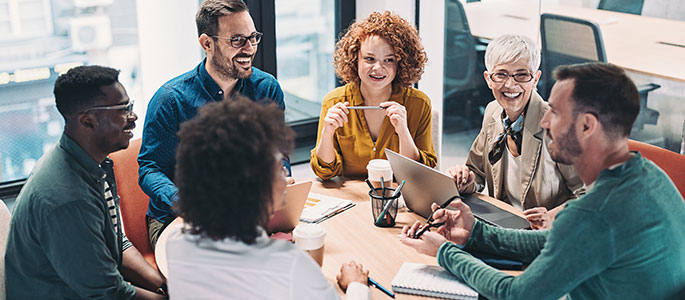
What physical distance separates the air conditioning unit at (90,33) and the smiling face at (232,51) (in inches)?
44.0

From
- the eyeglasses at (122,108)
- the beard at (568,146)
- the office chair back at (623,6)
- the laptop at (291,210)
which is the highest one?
the office chair back at (623,6)

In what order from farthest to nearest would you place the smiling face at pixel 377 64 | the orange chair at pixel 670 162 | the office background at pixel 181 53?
the office background at pixel 181 53 → the smiling face at pixel 377 64 → the orange chair at pixel 670 162

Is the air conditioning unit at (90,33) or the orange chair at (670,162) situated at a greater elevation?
the air conditioning unit at (90,33)

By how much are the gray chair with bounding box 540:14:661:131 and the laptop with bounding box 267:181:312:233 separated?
7.39 feet

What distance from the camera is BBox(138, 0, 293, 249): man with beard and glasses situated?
8.61 feet

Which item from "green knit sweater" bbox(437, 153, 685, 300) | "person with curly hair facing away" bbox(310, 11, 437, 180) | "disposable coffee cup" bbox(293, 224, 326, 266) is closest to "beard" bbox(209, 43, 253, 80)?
"person with curly hair facing away" bbox(310, 11, 437, 180)

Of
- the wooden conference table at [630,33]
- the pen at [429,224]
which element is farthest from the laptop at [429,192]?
the wooden conference table at [630,33]

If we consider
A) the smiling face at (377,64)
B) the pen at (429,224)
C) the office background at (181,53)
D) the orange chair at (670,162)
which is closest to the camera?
the pen at (429,224)

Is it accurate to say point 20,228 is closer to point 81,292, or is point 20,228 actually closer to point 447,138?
point 81,292

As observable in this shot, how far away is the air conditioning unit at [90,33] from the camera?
350 cm

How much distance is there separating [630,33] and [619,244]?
2378mm

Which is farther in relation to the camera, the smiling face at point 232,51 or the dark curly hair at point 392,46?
the dark curly hair at point 392,46

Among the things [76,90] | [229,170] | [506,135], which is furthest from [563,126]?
[76,90]

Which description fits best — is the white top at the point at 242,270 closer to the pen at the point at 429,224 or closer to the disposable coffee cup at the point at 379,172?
the pen at the point at 429,224
